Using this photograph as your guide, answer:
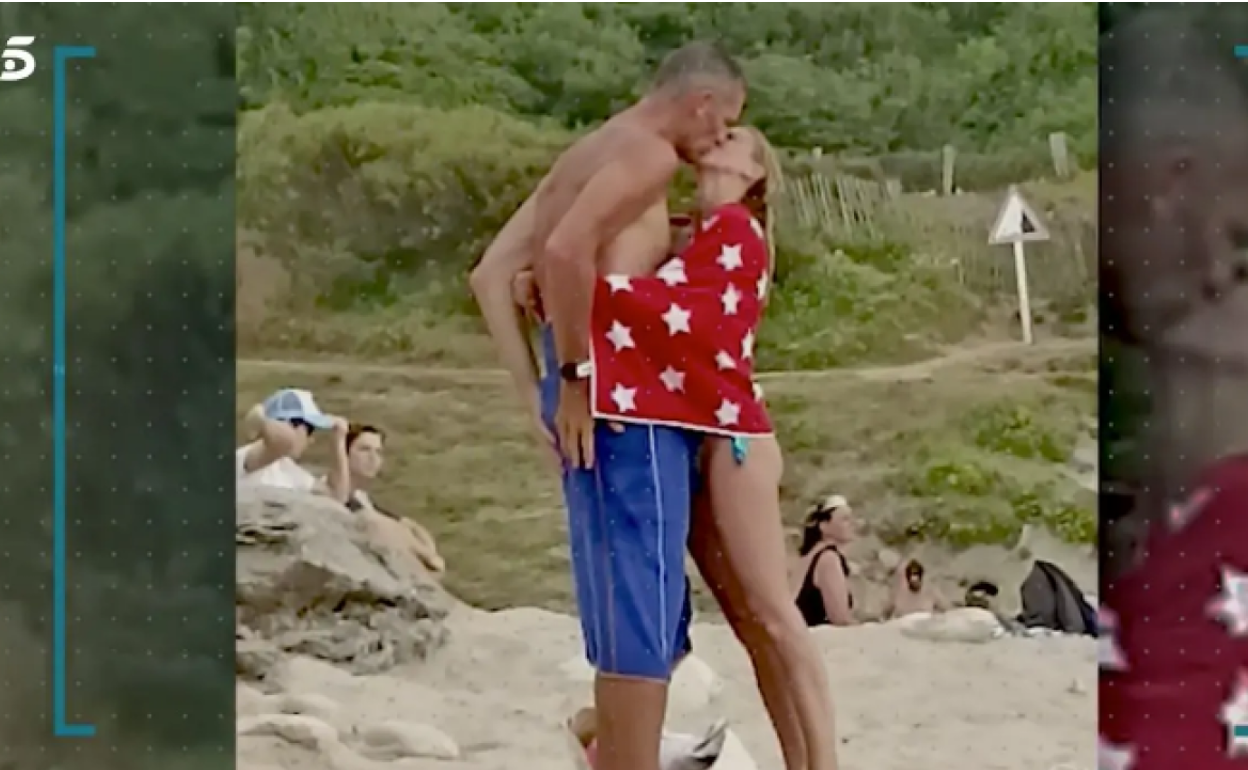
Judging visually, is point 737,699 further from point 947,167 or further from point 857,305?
point 947,167

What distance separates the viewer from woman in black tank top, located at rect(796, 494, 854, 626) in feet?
4.82

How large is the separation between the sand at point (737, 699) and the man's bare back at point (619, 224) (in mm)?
380

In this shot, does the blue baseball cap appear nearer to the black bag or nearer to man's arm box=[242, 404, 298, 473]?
man's arm box=[242, 404, 298, 473]

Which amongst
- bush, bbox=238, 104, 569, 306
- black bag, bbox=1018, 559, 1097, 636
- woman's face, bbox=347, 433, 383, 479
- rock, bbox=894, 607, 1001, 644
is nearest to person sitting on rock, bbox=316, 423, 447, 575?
woman's face, bbox=347, 433, 383, 479

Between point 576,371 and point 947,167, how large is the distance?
18.0 inches

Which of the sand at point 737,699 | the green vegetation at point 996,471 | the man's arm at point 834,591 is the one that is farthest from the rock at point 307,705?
the green vegetation at point 996,471

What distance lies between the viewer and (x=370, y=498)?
4.90ft

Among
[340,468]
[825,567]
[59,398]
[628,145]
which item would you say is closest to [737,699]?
[825,567]

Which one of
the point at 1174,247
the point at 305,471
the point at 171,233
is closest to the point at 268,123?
the point at 171,233

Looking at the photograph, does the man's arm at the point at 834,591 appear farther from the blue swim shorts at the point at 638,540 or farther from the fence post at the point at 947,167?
the fence post at the point at 947,167

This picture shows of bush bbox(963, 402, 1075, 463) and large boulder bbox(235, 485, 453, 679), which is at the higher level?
bush bbox(963, 402, 1075, 463)

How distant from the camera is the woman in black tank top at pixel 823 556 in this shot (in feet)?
4.82

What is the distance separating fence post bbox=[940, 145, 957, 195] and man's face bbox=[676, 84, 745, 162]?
0.74 feet

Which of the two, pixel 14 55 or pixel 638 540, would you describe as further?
pixel 14 55
